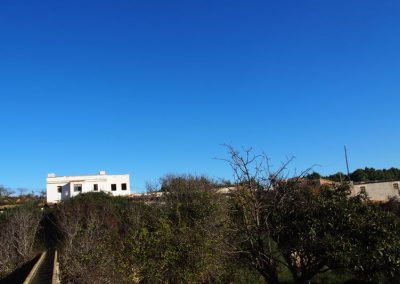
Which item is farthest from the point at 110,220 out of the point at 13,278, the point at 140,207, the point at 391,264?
the point at 391,264

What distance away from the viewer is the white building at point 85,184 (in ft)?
265

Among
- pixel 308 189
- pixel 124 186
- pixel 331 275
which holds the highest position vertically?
pixel 124 186

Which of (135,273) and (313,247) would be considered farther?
(135,273)

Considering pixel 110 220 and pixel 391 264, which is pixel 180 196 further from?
pixel 391 264

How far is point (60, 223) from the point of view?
126 ft

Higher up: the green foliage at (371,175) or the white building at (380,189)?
the green foliage at (371,175)

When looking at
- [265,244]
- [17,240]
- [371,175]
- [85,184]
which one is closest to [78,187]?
[85,184]

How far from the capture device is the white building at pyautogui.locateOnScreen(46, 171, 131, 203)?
8088 centimetres

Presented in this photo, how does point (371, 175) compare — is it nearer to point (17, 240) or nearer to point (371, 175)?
point (371, 175)

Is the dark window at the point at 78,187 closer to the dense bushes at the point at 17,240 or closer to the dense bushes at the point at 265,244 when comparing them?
the dense bushes at the point at 17,240

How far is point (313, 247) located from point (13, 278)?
1711 cm

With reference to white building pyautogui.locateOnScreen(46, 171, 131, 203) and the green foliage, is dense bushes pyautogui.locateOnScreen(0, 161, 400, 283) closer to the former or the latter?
white building pyautogui.locateOnScreen(46, 171, 131, 203)

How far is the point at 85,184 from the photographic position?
8100 centimetres

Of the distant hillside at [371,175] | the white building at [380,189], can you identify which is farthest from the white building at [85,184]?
the distant hillside at [371,175]
